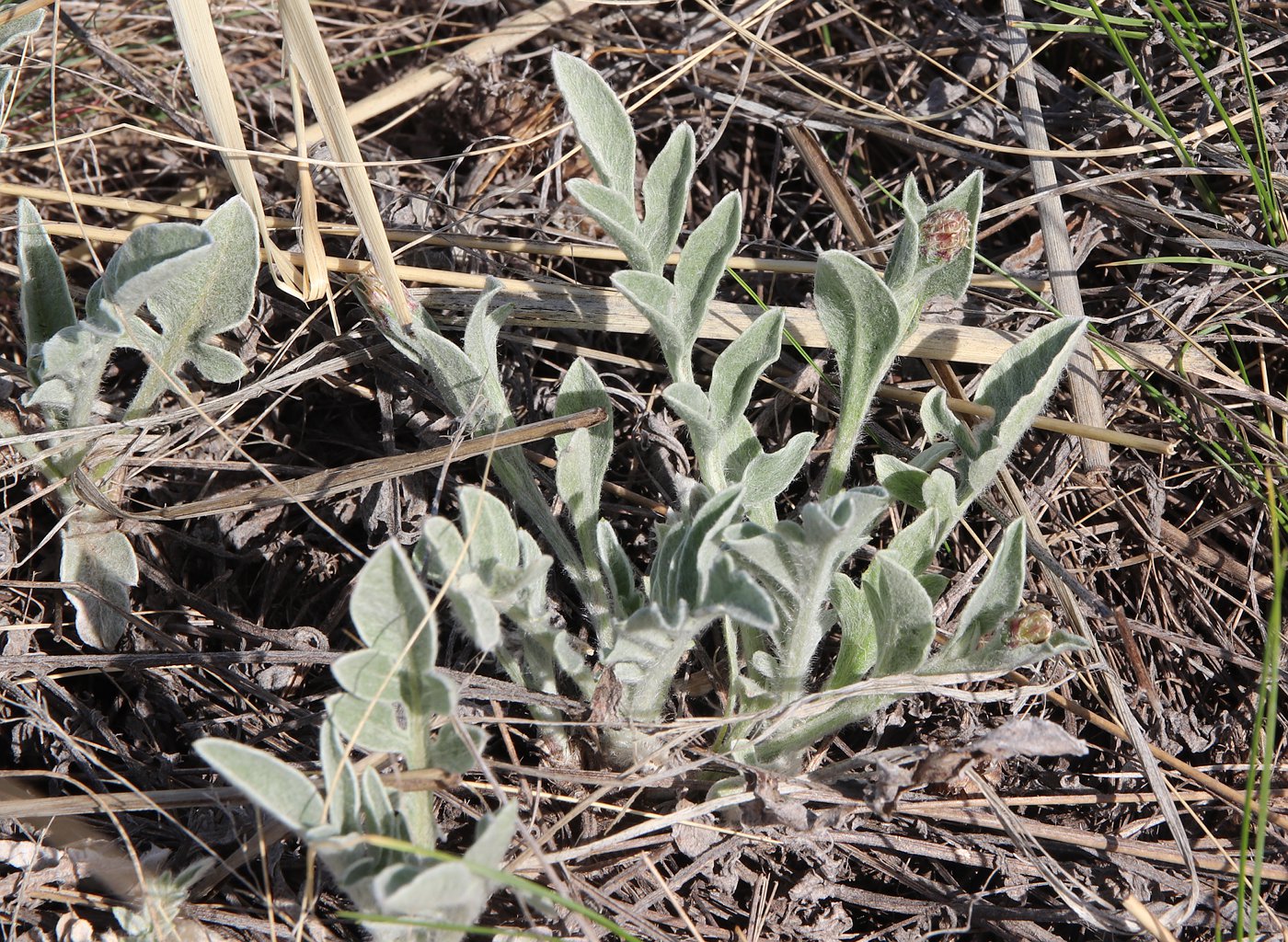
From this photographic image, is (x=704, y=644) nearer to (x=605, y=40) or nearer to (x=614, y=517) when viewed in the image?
(x=614, y=517)

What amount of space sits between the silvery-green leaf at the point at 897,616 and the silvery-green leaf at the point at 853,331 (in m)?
0.29

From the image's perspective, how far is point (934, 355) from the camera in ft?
8.25

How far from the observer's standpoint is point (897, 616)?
1.77m

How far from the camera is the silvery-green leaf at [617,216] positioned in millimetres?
1856

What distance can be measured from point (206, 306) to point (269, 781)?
1035mm

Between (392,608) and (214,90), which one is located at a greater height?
(214,90)

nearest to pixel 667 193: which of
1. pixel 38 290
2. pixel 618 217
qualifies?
pixel 618 217

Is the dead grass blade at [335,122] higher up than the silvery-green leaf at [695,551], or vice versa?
the dead grass blade at [335,122]

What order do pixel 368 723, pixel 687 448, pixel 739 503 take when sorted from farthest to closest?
1. pixel 687 448
2. pixel 739 503
3. pixel 368 723

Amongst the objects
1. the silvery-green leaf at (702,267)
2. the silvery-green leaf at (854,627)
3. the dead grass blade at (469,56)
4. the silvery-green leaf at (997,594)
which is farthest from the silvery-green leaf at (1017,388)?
the dead grass blade at (469,56)

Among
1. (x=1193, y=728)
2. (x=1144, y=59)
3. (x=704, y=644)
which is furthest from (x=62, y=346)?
(x=1144, y=59)

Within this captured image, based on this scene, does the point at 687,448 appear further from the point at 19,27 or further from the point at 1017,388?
the point at 19,27

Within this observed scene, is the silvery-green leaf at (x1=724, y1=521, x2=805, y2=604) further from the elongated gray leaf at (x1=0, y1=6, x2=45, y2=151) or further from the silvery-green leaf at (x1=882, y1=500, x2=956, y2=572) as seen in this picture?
the elongated gray leaf at (x1=0, y1=6, x2=45, y2=151)

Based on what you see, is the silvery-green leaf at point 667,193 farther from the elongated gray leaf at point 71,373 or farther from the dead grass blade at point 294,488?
the elongated gray leaf at point 71,373
